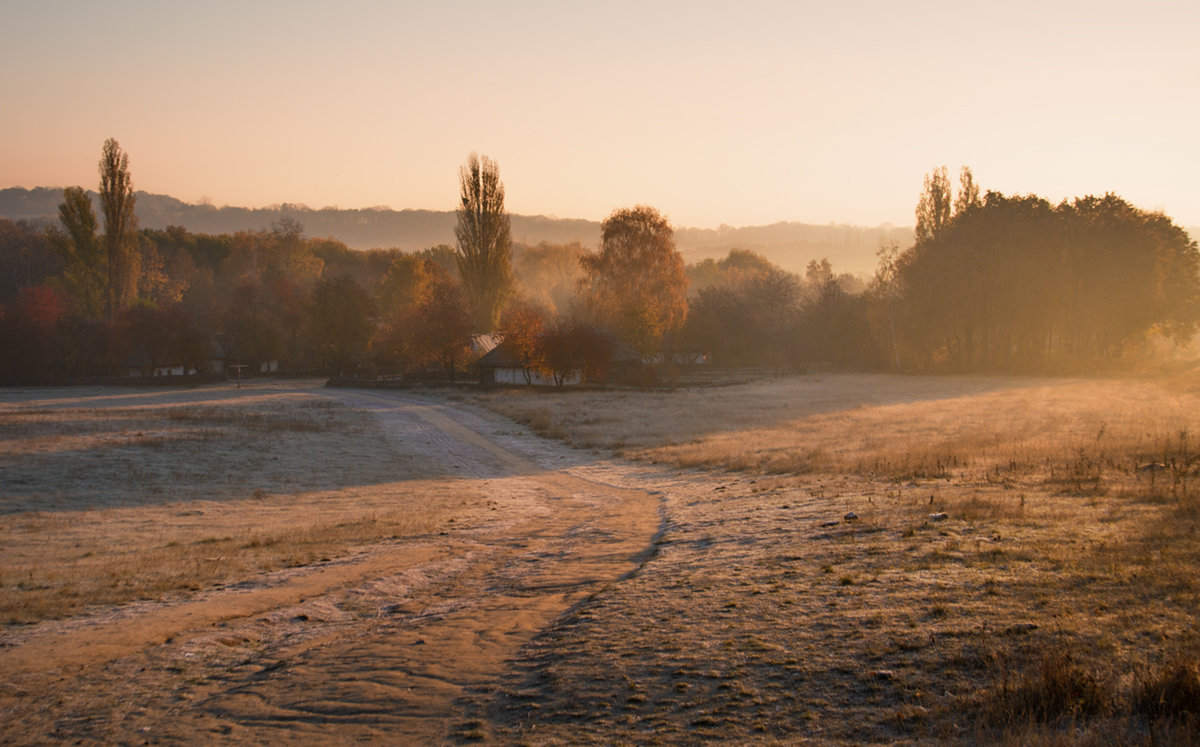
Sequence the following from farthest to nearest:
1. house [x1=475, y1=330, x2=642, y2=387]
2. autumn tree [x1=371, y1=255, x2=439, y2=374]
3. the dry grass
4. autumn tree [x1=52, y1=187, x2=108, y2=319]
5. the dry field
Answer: autumn tree [x1=52, y1=187, x2=108, y2=319] < autumn tree [x1=371, y1=255, x2=439, y2=374] < house [x1=475, y1=330, x2=642, y2=387] < the dry grass < the dry field

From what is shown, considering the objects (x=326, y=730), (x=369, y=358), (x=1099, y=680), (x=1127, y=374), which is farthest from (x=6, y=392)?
(x=1127, y=374)

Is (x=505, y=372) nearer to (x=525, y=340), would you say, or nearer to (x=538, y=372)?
(x=538, y=372)

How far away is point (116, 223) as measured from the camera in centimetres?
8925

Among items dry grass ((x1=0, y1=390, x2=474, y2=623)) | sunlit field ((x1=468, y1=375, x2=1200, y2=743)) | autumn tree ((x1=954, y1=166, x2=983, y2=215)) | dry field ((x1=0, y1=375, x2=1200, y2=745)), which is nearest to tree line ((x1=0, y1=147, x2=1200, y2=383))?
autumn tree ((x1=954, y1=166, x2=983, y2=215))

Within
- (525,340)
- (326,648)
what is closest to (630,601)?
(326,648)

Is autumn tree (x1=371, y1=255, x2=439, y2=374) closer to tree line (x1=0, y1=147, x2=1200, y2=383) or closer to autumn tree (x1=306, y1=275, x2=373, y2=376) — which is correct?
tree line (x1=0, y1=147, x2=1200, y2=383)

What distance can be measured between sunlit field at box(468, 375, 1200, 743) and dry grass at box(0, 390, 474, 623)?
7.37 meters

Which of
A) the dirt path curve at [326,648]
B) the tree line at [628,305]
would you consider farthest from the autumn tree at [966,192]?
the dirt path curve at [326,648]

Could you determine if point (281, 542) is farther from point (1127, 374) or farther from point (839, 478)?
point (1127, 374)

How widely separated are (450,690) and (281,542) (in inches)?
384

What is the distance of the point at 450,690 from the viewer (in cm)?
752

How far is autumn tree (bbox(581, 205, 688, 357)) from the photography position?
263 feet

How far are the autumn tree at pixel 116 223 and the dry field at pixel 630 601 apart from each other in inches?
3056

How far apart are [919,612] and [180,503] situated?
19681 mm
